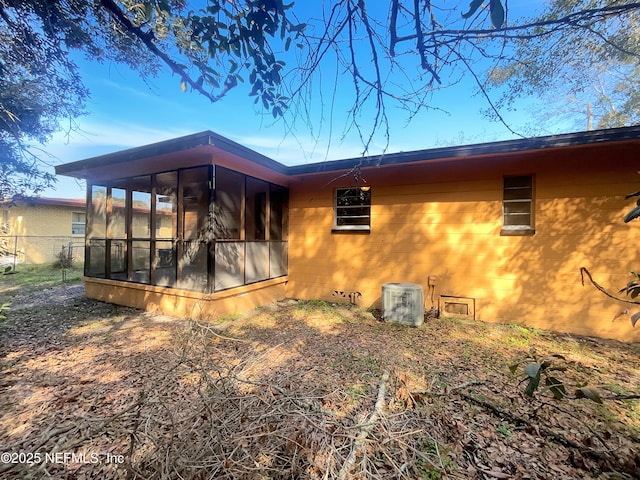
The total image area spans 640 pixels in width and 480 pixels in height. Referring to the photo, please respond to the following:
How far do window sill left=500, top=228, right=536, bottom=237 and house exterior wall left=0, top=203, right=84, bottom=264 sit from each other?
17109mm

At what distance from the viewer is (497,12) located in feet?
3.92

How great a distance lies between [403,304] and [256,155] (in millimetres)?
3910

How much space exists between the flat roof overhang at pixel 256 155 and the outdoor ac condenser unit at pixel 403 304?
2.36 m

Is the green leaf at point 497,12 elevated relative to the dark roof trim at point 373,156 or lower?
lower

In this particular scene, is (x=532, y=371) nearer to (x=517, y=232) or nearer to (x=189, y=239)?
(x=517, y=232)

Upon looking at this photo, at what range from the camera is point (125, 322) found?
491 cm

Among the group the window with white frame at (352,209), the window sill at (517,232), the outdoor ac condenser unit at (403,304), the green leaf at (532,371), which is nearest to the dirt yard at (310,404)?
the green leaf at (532,371)

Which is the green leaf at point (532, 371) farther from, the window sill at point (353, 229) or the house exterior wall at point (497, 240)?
the window sill at point (353, 229)

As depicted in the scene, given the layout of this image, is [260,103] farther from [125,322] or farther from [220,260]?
[125,322]

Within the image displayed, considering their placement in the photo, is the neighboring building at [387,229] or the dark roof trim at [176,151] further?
the neighboring building at [387,229]

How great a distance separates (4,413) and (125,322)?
2.68 meters

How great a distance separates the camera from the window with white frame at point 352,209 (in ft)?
19.8

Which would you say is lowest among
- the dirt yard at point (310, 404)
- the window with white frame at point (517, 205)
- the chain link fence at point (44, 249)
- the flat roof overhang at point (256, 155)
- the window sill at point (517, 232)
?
the dirt yard at point (310, 404)

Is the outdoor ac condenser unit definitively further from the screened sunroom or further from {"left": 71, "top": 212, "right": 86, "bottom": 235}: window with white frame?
{"left": 71, "top": 212, "right": 86, "bottom": 235}: window with white frame
